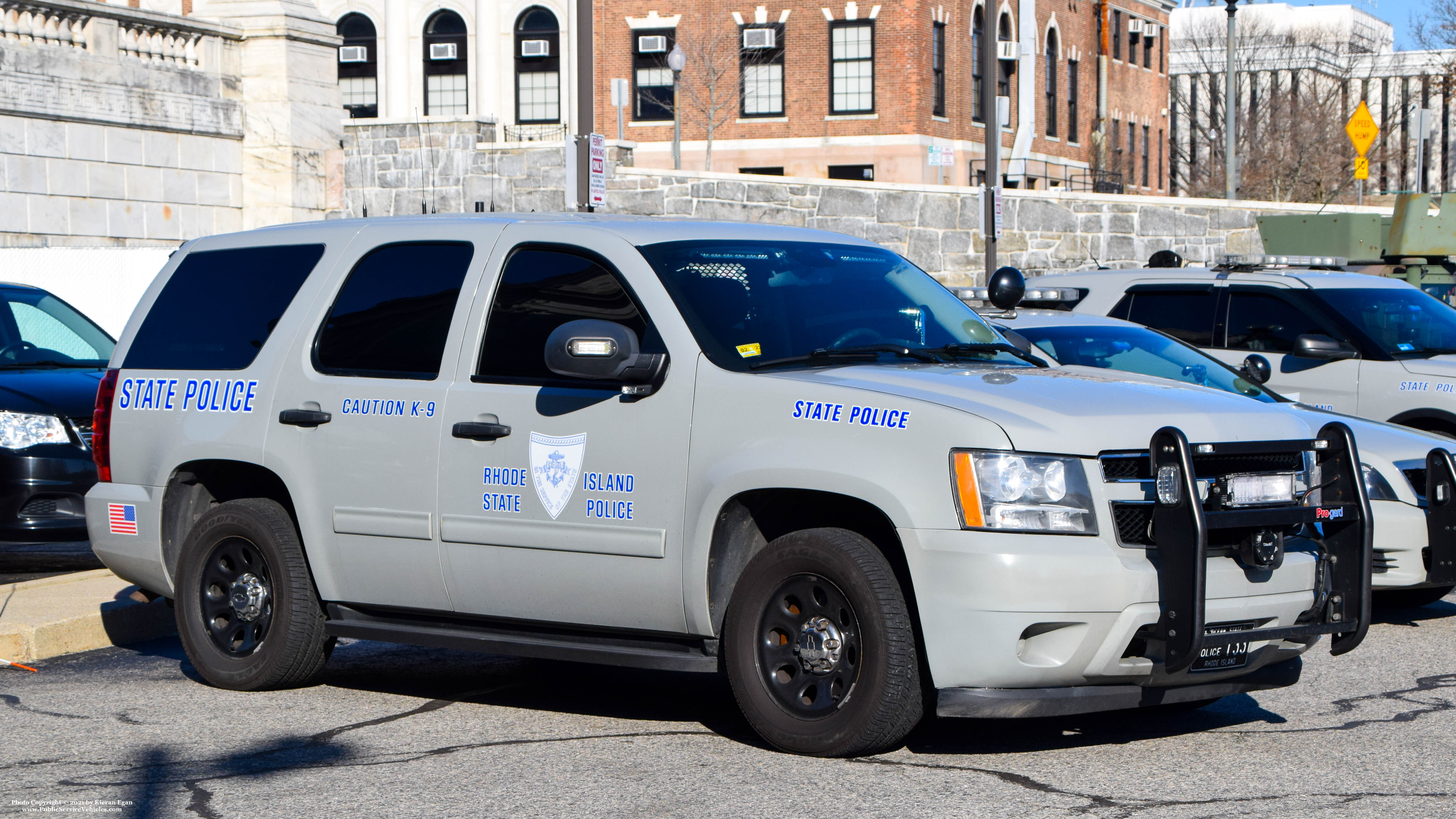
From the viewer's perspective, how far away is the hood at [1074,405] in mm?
5430

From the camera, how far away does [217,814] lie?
17.1 feet

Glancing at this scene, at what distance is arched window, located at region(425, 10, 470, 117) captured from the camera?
1943 inches

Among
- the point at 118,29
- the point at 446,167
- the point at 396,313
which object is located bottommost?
the point at 396,313

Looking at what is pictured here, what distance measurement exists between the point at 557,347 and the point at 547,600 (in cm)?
96

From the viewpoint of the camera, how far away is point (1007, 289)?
28.6 ft

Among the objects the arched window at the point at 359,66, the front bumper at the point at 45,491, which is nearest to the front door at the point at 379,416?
the front bumper at the point at 45,491

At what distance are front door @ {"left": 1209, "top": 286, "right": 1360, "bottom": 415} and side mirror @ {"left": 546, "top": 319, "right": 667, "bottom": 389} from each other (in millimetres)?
6740

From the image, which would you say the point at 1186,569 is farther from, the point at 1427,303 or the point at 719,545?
the point at 1427,303

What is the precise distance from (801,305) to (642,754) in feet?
5.58

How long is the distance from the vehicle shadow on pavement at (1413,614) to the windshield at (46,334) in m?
8.04

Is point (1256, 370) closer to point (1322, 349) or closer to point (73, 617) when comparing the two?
point (1322, 349)

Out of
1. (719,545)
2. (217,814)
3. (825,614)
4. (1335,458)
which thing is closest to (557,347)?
(719,545)

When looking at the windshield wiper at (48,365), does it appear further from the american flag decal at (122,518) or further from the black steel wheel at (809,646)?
the black steel wheel at (809,646)

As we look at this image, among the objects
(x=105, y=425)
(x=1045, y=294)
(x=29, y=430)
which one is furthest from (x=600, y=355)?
(x=1045, y=294)
